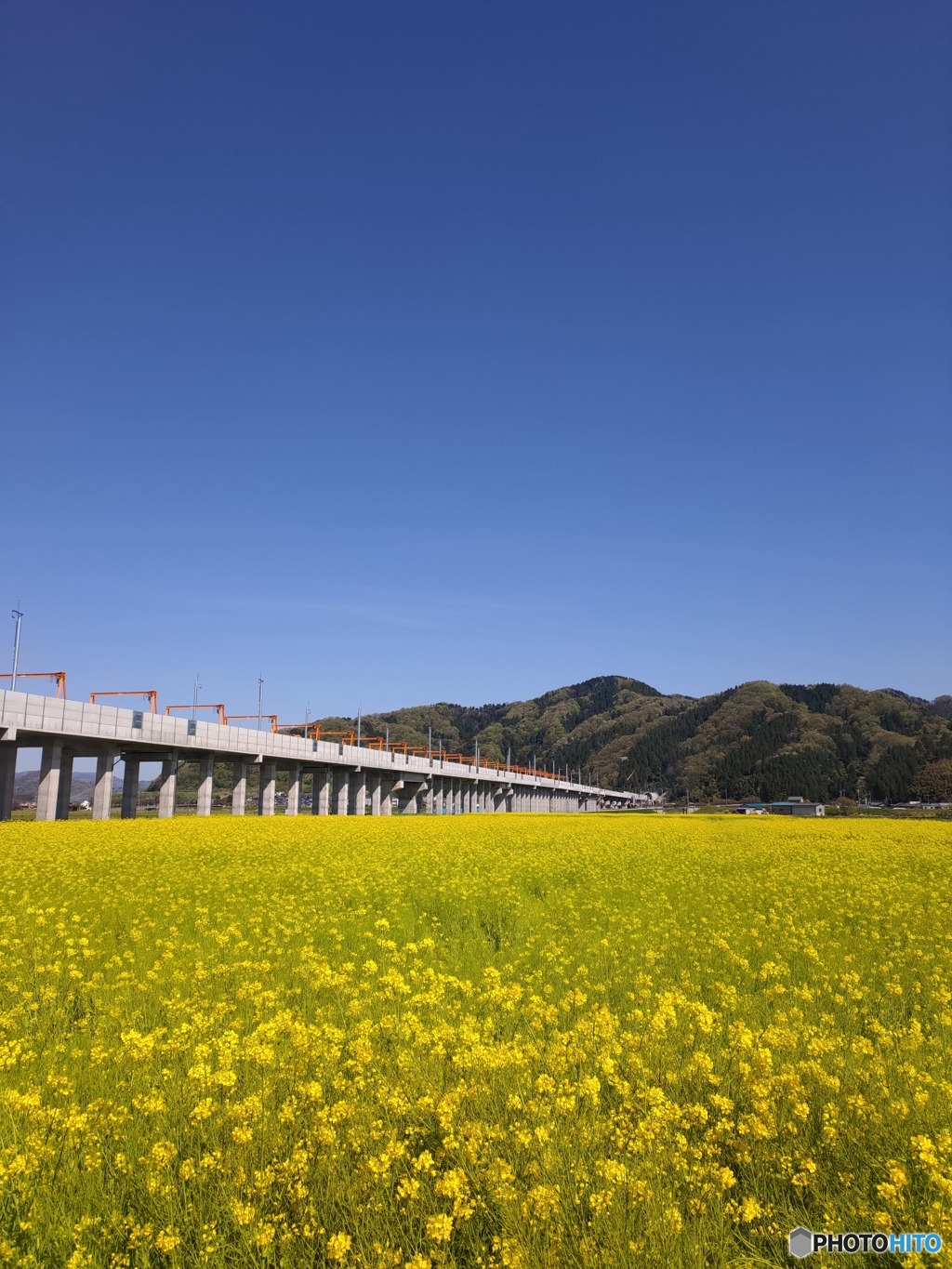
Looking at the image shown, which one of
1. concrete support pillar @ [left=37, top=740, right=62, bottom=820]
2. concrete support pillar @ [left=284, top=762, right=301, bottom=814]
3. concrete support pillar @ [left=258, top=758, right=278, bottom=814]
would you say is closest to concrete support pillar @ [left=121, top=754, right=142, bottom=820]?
concrete support pillar @ [left=37, top=740, right=62, bottom=820]

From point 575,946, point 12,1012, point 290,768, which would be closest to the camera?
point 12,1012

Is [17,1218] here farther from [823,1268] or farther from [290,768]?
[290,768]

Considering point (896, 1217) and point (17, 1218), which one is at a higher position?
point (896, 1217)

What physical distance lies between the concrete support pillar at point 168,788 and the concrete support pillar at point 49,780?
8288 millimetres

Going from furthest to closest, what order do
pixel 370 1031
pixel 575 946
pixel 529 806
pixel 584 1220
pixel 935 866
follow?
pixel 529 806 < pixel 935 866 < pixel 575 946 < pixel 370 1031 < pixel 584 1220

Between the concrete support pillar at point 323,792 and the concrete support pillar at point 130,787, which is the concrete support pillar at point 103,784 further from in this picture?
the concrete support pillar at point 323,792

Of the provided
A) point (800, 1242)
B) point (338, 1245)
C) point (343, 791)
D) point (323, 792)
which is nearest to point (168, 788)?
point (323, 792)

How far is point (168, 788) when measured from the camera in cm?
4781

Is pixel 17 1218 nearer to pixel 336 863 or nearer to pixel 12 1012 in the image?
pixel 12 1012

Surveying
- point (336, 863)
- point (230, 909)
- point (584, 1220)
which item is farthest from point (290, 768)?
point (584, 1220)

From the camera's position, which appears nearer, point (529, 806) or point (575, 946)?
point (575, 946)

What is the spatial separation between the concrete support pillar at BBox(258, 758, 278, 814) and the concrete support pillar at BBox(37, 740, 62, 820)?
21.1m

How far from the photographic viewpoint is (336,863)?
18.8m

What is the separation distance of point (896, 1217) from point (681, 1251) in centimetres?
122
